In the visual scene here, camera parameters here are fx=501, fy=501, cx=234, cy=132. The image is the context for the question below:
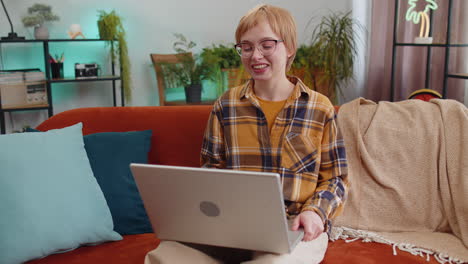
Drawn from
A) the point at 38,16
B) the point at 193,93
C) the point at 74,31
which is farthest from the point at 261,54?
the point at 38,16

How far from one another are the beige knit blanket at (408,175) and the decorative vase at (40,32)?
3119 millimetres

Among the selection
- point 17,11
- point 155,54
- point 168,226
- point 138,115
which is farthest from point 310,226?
point 17,11

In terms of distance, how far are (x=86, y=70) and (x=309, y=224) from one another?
342 cm

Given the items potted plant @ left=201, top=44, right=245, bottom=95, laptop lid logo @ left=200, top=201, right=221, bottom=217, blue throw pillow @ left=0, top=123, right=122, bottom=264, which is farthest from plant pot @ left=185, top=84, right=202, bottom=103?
laptop lid logo @ left=200, top=201, right=221, bottom=217

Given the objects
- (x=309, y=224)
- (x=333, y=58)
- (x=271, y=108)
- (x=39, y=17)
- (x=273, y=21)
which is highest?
(x=39, y=17)

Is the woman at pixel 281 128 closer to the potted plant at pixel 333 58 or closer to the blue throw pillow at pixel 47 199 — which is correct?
the blue throw pillow at pixel 47 199

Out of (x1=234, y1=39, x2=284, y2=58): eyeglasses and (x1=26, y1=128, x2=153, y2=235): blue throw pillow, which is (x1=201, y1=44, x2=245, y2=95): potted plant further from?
(x1=234, y1=39, x2=284, y2=58): eyeglasses

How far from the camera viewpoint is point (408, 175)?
1700 millimetres

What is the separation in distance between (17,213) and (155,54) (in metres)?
3.34

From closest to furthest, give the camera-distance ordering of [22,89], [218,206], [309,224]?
[218,206]
[309,224]
[22,89]

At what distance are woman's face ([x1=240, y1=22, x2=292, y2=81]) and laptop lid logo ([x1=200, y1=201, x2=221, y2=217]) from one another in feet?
1.61

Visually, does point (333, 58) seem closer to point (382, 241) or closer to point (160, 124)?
point (160, 124)

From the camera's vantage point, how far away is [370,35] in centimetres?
455

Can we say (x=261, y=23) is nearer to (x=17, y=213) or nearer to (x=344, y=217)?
(x=344, y=217)
